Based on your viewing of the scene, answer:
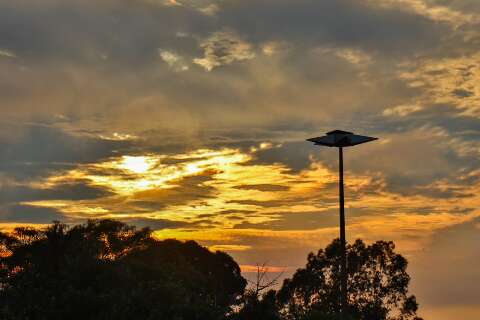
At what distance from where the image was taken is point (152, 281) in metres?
24.1

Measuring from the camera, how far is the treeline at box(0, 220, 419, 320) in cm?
2186

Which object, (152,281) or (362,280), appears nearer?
(152,281)

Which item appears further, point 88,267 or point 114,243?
point 114,243

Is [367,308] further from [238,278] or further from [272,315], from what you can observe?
[238,278]

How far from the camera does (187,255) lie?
62500 millimetres

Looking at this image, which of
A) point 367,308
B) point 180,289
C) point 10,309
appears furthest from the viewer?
point 367,308

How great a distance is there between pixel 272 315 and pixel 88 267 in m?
6.52

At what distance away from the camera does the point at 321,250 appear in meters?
41.7

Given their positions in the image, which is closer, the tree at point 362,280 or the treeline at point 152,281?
the treeline at point 152,281

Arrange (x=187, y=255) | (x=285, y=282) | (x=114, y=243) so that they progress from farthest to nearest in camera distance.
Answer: (x=187, y=255) → (x=114, y=243) → (x=285, y=282)

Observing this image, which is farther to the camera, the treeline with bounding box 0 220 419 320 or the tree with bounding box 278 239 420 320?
the tree with bounding box 278 239 420 320

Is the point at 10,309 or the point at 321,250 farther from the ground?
the point at 321,250

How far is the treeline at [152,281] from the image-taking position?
71.7ft

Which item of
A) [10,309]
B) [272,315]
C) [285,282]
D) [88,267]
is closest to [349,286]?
[285,282]
